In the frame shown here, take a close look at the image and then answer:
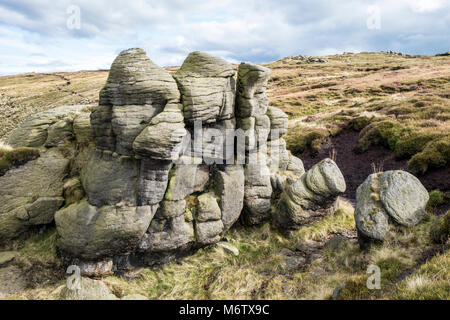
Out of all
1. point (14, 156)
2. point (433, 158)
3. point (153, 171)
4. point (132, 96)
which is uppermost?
point (132, 96)

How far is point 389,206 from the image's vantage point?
13750 millimetres

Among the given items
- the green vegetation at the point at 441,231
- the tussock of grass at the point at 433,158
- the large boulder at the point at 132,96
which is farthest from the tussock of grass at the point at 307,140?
the large boulder at the point at 132,96

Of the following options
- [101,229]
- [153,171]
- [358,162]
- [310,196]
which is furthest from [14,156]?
[358,162]

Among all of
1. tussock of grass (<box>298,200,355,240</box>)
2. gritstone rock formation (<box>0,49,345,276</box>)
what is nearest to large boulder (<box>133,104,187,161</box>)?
gritstone rock formation (<box>0,49,345,276</box>)

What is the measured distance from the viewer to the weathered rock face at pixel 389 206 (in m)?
13.5

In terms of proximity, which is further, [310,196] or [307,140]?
[307,140]

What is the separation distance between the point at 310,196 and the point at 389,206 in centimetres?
437

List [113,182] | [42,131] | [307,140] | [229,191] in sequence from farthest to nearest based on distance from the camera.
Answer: [307,140]
[42,131]
[229,191]
[113,182]

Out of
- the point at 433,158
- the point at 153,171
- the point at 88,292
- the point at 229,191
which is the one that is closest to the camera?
the point at 88,292

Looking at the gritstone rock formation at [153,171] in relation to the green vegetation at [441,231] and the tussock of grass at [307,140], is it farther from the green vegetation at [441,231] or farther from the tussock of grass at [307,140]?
the tussock of grass at [307,140]

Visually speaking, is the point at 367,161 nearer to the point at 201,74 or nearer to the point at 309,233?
the point at 309,233

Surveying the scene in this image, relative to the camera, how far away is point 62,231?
44.4ft

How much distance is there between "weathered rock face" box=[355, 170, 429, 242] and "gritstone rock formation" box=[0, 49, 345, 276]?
270 cm

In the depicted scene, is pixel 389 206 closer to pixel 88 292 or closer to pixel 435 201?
pixel 435 201
